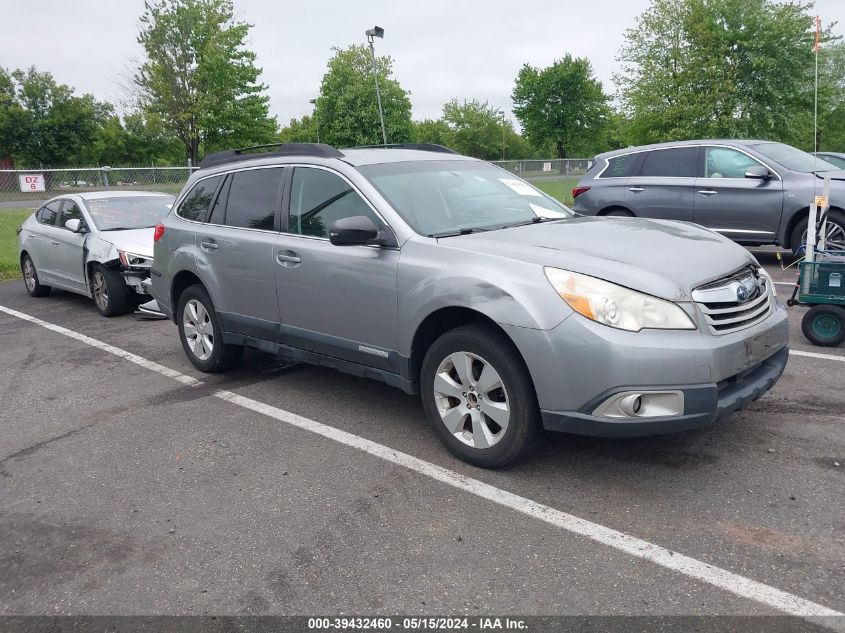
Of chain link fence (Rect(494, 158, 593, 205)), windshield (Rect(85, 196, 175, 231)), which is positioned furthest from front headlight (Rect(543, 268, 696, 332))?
chain link fence (Rect(494, 158, 593, 205))

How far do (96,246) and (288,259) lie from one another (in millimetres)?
4934

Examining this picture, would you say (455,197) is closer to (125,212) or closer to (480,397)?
(480,397)

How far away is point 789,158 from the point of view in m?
9.53

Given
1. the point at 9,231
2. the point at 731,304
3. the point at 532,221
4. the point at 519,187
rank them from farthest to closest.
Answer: the point at 9,231, the point at 519,187, the point at 532,221, the point at 731,304

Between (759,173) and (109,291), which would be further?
(759,173)

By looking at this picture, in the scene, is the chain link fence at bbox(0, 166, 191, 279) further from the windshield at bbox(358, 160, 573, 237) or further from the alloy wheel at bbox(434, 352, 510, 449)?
the alloy wheel at bbox(434, 352, 510, 449)

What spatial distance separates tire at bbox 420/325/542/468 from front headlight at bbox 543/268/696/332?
0.46 m

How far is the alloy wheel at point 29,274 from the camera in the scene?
10.4 m

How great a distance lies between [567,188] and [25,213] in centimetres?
1691

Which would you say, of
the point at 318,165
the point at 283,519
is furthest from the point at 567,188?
Result: the point at 283,519

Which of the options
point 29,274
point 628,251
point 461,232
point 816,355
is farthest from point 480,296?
point 29,274

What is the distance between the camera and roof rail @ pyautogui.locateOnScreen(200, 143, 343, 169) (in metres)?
4.81

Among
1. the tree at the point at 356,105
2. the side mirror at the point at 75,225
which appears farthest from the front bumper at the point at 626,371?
the tree at the point at 356,105

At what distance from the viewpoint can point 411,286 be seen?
13.1 feet
